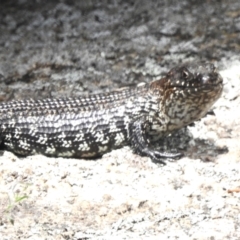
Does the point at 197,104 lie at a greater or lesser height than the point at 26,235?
greater

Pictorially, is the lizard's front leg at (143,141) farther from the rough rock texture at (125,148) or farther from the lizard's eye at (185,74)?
the lizard's eye at (185,74)

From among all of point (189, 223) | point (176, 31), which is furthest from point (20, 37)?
point (189, 223)

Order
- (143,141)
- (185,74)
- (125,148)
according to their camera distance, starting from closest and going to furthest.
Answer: (185,74), (143,141), (125,148)

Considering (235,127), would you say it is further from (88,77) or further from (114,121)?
(88,77)

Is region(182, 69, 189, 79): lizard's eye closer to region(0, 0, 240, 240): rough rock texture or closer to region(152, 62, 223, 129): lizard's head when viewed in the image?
region(152, 62, 223, 129): lizard's head

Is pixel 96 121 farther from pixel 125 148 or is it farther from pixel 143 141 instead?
pixel 143 141

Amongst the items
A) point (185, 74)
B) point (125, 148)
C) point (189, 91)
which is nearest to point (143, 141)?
point (125, 148)

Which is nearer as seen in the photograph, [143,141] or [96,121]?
[143,141]
